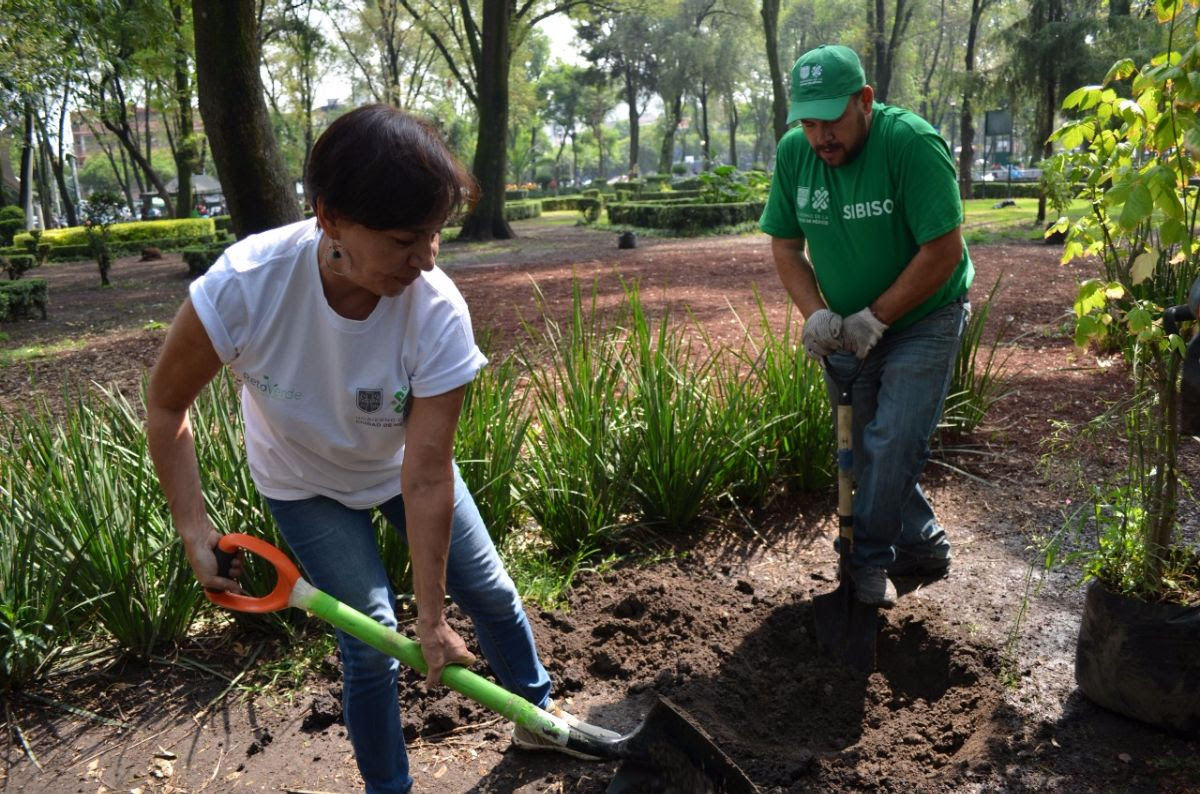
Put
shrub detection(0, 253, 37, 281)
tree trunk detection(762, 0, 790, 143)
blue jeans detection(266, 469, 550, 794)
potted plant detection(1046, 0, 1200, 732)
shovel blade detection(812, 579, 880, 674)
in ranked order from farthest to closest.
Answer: tree trunk detection(762, 0, 790, 143) → shrub detection(0, 253, 37, 281) → shovel blade detection(812, 579, 880, 674) → potted plant detection(1046, 0, 1200, 732) → blue jeans detection(266, 469, 550, 794)

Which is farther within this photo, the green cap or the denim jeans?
the denim jeans

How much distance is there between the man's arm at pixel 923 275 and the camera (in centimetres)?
292

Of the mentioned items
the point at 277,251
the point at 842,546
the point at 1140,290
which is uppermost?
the point at 277,251

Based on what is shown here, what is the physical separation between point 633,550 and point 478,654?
2.81ft

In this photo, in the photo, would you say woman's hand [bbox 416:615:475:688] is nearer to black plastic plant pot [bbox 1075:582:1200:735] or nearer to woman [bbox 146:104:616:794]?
woman [bbox 146:104:616:794]

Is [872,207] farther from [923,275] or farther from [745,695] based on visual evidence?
[745,695]

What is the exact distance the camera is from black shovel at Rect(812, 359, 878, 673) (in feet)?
9.89

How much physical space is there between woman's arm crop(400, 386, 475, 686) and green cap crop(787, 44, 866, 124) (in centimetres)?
151

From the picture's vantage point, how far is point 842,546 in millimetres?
3156

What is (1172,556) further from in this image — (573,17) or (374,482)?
(573,17)

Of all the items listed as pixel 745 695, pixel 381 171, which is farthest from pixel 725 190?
pixel 381 171

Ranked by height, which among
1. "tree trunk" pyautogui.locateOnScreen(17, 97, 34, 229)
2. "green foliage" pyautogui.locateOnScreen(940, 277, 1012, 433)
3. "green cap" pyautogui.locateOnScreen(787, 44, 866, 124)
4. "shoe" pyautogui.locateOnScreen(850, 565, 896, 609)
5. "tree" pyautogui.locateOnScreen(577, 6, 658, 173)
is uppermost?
"tree" pyautogui.locateOnScreen(577, 6, 658, 173)

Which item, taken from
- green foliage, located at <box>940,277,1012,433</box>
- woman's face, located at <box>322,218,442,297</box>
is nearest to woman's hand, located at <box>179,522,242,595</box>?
woman's face, located at <box>322,218,442,297</box>

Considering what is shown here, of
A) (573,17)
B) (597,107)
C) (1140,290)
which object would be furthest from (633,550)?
(597,107)
